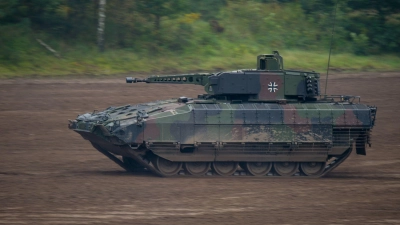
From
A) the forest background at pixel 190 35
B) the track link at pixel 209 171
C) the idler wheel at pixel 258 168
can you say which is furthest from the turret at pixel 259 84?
the forest background at pixel 190 35

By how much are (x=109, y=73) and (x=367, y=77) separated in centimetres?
1032

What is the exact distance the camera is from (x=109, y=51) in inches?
1113

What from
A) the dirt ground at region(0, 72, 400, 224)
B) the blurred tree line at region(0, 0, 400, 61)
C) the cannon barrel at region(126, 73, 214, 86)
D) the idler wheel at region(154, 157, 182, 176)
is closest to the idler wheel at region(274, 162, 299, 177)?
the dirt ground at region(0, 72, 400, 224)

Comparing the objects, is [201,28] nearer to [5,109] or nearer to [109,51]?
[109,51]

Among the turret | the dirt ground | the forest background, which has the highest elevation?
the forest background

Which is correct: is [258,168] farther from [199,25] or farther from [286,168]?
[199,25]

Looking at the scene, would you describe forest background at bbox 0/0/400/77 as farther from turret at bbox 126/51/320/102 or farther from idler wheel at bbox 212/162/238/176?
idler wheel at bbox 212/162/238/176

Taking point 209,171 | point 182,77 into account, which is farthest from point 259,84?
point 209,171

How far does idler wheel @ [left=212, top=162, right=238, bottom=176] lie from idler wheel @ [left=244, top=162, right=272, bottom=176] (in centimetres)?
34

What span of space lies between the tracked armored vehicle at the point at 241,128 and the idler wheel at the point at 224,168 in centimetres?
2

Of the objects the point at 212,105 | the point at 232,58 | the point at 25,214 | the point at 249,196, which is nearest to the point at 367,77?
A: the point at 232,58

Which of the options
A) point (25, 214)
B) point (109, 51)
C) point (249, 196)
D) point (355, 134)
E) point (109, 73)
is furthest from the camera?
point (109, 51)

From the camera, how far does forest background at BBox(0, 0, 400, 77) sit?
1073 inches

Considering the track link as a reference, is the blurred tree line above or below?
above
